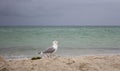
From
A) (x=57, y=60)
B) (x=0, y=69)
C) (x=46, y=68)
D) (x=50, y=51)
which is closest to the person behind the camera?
(x=0, y=69)

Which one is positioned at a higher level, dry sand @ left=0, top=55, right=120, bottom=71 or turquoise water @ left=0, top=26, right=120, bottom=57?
dry sand @ left=0, top=55, right=120, bottom=71

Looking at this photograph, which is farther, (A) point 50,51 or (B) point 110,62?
(A) point 50,51

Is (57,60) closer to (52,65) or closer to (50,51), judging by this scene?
(52,65)

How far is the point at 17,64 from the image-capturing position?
31.8 feet

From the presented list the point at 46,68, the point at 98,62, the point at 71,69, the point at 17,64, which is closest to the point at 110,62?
the point at 98,62

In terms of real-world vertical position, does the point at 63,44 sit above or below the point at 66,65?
below

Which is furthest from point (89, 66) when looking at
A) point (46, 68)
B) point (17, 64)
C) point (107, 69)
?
point (17, 64)

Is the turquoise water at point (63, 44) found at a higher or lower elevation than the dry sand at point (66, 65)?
lower

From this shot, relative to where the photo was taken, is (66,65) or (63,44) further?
(63,44)

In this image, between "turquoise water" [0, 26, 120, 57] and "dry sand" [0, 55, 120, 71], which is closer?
"dry sand" [0, 55, 120, 71]

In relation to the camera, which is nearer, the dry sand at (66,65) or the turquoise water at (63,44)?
the dry sand at (66,65)

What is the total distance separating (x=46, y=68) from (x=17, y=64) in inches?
40.5

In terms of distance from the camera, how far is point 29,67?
929 centimetres

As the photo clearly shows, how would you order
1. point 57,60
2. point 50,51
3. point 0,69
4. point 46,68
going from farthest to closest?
point 50,51
point 57,60
point 46,68
point 0,69
